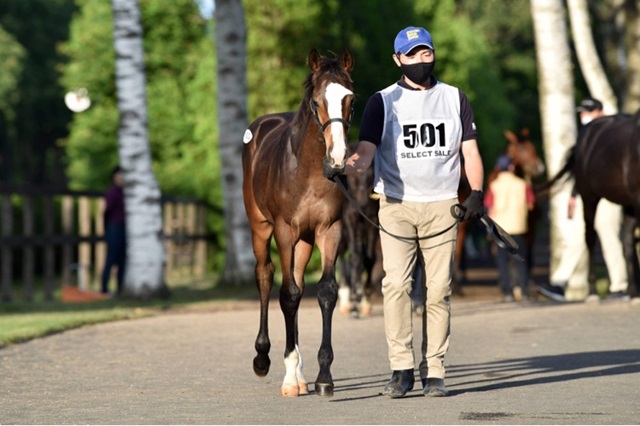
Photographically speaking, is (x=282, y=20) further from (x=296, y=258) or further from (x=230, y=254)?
(x=296, y=258)

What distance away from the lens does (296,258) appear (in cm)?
1100

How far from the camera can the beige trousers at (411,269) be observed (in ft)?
33.3

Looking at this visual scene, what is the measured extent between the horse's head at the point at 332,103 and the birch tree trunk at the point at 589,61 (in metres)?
14.3

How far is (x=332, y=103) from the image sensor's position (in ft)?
32.4

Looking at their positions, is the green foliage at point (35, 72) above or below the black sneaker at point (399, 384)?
above

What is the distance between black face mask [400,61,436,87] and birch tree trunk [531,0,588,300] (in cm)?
1155

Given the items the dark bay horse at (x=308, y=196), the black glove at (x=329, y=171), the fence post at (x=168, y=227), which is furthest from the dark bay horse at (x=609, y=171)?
the fence post at (x=168, y=227)

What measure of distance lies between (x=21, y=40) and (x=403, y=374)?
5656 cm

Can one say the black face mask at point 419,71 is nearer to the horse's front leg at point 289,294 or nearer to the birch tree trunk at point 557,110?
the horse's front leg at point 289,294

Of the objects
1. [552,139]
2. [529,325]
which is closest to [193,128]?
[552,139]

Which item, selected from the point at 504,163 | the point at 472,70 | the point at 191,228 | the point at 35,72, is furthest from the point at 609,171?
the point at 35,72

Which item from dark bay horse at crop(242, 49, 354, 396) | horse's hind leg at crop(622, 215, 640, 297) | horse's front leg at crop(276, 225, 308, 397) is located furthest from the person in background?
horse's front leg at crop(276, 225, 308, 397)

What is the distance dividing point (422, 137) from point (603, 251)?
35.5 ft

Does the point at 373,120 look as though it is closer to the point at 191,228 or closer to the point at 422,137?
the point at 422,137
